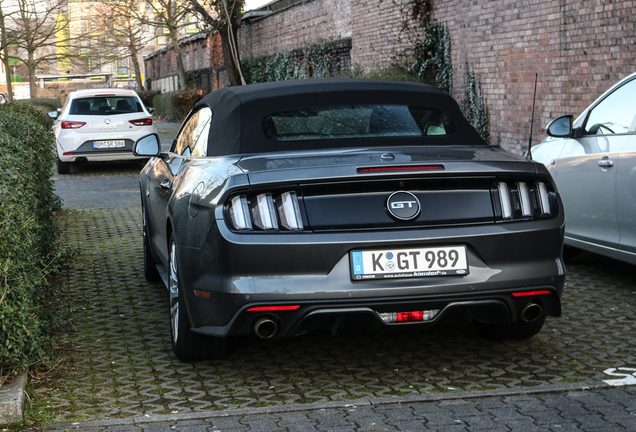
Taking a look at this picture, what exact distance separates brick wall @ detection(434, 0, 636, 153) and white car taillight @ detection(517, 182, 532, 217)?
7.38 metres

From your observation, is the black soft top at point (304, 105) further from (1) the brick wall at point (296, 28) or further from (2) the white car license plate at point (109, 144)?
(1) the brick wall at point (296, 28)

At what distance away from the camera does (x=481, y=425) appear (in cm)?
372

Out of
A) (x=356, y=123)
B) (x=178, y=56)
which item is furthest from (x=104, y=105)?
(x=178, y=56)

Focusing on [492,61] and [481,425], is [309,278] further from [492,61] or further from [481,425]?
[492,61]

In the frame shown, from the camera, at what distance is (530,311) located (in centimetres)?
426

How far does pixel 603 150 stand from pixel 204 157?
10.5ft

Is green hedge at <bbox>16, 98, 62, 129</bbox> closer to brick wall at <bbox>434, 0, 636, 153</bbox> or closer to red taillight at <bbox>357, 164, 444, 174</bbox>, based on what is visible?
brick wall at <bbox>434, 0, 636, 153</bbox>

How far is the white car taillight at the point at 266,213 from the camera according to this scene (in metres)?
4.00

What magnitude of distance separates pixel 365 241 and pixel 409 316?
45cm

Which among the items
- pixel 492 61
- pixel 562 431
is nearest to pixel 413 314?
pixel 562 431

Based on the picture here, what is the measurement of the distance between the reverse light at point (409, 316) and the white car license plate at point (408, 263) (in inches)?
7.9

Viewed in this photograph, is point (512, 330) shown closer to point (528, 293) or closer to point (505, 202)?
point (528, 293)

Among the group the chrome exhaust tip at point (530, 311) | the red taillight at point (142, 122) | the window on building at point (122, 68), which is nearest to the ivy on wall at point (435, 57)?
the red taillight at point (142, 122)

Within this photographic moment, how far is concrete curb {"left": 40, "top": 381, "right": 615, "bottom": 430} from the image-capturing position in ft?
12.5
